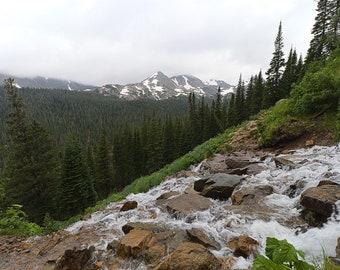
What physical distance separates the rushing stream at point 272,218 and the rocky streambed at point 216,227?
2 cm

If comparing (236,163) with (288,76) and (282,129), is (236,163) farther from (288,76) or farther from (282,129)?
(288,76)

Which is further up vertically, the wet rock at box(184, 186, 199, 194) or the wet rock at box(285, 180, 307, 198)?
the wet rock at box(285, 180, 307, 198)

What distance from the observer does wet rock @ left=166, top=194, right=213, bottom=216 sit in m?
6.44

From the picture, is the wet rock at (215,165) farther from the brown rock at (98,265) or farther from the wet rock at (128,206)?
the brown rock at (98,265)

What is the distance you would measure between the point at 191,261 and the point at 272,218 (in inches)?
98.6

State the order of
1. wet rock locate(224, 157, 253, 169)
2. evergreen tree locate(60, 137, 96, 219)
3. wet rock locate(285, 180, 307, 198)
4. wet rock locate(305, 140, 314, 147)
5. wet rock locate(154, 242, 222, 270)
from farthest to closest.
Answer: evergreen tree locate(60, 137, 96, 219) < wet rock locate(305, 140, 314, 147) < wet rock locate(224, 157, 253, 169) < wet rock locate(285, 180, 307, 198) < wet rock locate(154, 242, 222, 270)

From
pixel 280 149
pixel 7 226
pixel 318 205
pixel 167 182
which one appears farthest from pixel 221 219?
pixel 7 226

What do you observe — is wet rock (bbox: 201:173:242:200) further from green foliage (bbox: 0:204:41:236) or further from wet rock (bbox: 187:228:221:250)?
green foliage (bbox: 0:204:41:236)

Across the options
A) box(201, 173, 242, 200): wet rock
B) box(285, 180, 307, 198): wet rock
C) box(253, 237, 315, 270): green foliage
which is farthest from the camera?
box(201, 173, 242, 200): wet rock

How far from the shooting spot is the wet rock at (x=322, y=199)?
170 inches

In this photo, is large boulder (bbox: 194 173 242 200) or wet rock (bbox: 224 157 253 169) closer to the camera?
large boulder (bbox: 194 173 242 200)

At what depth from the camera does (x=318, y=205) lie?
448 centimetres

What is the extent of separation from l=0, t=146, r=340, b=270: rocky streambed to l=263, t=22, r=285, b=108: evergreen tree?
118 ft

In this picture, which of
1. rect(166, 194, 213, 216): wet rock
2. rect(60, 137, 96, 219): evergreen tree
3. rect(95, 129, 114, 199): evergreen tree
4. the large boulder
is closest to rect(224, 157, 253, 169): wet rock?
the large boulder
